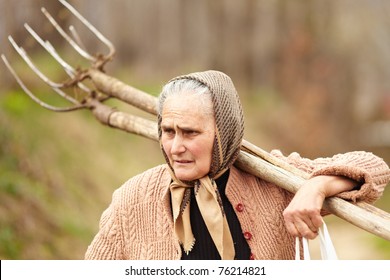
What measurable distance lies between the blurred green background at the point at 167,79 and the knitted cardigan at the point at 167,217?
1.84 metres

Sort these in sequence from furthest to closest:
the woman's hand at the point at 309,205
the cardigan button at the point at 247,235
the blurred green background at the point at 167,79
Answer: the blurred green background at the point at 167,79 → the cardigan button at the point at 247,235 → the woman's hand at the point at 309,205

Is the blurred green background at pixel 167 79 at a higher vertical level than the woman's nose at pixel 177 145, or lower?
higher

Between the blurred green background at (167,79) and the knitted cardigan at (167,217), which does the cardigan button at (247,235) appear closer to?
the knitted cardigan at (167,217)

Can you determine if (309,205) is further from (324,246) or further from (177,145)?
(177,145)

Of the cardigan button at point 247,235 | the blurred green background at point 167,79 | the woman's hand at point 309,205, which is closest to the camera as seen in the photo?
the woman's hand at point 309,205

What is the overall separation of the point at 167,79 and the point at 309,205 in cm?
604

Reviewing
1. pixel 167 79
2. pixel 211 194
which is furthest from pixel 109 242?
pixel 167 79

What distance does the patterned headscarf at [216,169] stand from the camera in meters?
1.96

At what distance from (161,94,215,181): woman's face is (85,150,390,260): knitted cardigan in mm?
148

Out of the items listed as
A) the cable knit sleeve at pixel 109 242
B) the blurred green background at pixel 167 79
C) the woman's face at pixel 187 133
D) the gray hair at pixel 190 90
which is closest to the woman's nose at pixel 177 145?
the woman's face at pixel 187 133

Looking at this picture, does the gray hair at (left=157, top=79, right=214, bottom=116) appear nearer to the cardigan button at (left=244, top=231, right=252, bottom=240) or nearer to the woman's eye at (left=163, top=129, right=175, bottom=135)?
the woman's eye at (left=163, top=129, right=175, bottom=135)

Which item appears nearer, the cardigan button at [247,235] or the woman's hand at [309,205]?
the woman's hand at [309,205]
